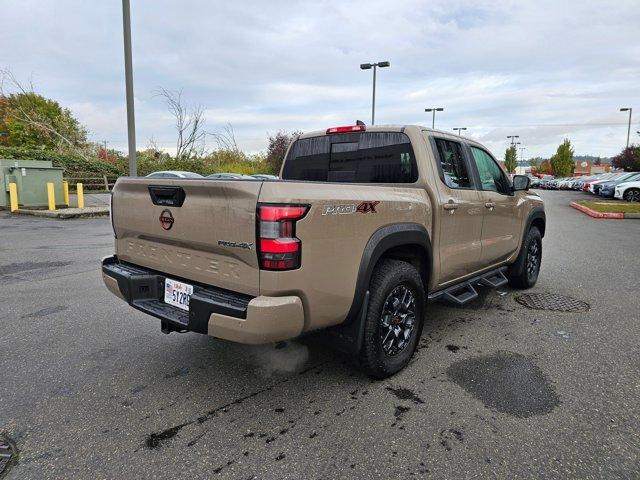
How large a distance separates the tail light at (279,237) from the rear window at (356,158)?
4.87 ft

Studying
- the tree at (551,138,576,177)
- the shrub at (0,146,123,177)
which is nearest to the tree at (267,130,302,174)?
the shrub at (0,146,123,177)

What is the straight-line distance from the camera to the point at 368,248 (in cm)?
282

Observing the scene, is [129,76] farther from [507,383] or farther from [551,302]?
[507,383]

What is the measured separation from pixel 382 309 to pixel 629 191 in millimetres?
22873

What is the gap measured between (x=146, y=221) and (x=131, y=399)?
3.99 feet

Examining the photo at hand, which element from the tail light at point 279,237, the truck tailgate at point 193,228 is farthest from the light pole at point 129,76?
the tail light at point 279,237

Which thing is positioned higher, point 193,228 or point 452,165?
point 452,165

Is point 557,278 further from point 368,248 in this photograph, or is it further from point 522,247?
point 368,248

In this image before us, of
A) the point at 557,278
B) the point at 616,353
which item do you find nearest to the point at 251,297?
the point at 616,353

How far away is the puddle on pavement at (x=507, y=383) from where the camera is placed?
9.30ft

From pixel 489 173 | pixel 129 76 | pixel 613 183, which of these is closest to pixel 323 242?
pixel 489 173

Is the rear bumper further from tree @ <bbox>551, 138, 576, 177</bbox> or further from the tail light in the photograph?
tree @ <bbox>551, 138, 576, 177</bbox>

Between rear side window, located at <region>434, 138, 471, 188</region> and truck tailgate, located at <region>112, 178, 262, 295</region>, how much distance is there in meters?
1.97

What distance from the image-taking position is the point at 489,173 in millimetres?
4684
